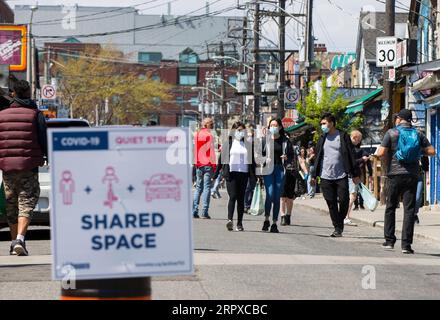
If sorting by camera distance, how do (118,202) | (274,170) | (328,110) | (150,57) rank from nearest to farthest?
(118,202), (274,170), (328,110), (150,57)

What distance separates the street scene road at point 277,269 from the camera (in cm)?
984

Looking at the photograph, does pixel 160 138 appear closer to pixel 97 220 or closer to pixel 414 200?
pixel 97 220

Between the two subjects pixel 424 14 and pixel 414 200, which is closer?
pixel 414 200

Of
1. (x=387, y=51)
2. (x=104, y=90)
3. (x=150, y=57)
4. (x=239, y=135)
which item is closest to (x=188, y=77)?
(x=150, y=57)

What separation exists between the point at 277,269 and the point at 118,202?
553 cm

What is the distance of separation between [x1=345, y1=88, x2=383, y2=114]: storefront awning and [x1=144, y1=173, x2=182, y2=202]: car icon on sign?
3256 centimetres

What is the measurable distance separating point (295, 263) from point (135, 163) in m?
6.20

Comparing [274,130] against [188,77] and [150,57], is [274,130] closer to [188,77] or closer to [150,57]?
[188,77]

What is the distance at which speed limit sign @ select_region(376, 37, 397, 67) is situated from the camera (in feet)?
85.1

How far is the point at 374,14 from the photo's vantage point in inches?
2422

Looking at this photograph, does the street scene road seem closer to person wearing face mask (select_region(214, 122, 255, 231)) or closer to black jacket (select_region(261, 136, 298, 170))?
person wearing face mask (select_region(214, 122, 255, 231))

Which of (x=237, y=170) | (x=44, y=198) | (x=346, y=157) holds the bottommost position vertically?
(x=44, y=198)

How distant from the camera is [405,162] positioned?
48.5 feet
